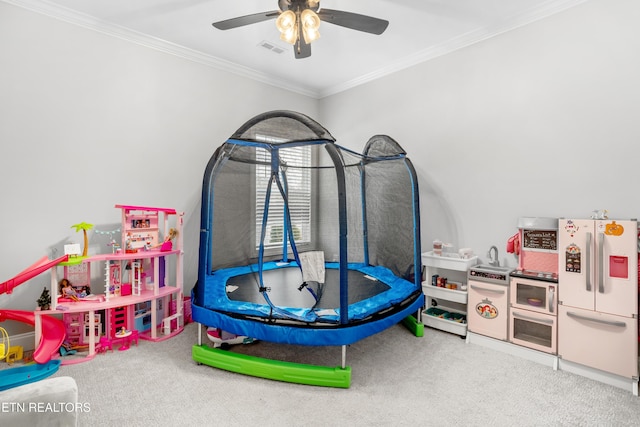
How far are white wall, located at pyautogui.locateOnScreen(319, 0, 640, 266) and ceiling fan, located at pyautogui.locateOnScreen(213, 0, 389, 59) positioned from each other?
5.13 feet

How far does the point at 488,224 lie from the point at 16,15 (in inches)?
181

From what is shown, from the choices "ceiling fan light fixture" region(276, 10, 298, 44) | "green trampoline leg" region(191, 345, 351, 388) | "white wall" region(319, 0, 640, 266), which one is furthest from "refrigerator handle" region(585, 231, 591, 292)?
"ceiling fan light fixture" region(276, 10, 298, 44)

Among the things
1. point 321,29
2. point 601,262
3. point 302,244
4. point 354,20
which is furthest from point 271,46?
point 601,262

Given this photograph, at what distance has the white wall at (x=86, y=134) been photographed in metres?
2.59

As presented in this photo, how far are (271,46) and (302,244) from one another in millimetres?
2287

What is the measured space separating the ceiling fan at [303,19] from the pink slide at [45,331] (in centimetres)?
266

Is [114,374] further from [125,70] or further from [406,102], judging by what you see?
[406,102]

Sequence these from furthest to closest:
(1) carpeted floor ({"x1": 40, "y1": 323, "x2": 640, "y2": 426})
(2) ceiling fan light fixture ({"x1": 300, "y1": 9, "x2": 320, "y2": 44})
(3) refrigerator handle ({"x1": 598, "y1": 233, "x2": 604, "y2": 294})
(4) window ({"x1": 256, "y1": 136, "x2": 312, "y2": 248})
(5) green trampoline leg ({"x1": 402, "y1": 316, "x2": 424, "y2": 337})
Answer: (5) green trampoline leg ({"x1": 402, "y1": 316, "x2": 424, "y2": 337}) < (4) window ({"x1": 256, "y1": 136, "x2": 312, "y2": 248}) < (3) refrigerator handle ({"x1": 598, "y1": 233, "x2": 604, "y2": 294}) < (2) ceiling fan light fixture ({"x1": 300, "y1": 9, "x2": 320, "y2": 44}) < (1) carpeted floor ({"x1": 40, "y1": 323, "x2": 640, "y2": 426})

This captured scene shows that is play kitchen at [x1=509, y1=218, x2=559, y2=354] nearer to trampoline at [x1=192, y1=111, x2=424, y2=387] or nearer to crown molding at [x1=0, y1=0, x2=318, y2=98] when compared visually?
trampoline at [x1=192, y1=111, x2=424, y2=387]

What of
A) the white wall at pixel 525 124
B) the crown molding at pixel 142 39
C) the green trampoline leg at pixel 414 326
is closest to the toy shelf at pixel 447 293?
the green trampoline leg at pixel 414 326

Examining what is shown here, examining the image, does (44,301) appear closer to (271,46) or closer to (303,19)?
(303,19)

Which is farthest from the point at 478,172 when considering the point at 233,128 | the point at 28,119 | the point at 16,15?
the point at 16,15

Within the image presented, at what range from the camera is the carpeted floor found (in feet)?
5.91

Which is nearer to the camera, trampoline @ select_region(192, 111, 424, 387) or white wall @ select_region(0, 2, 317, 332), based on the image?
trampoline @ select_region(192, 111, 424, 387)
